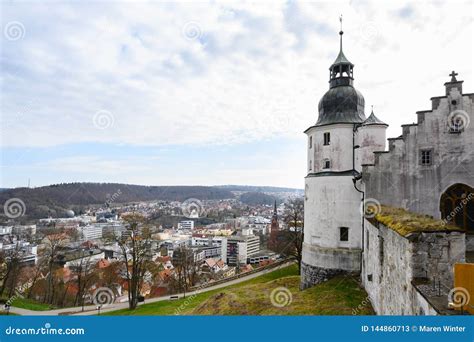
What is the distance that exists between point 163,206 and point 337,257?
131958mm

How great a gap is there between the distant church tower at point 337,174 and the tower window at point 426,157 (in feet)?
9.55

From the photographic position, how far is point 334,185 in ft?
62.6

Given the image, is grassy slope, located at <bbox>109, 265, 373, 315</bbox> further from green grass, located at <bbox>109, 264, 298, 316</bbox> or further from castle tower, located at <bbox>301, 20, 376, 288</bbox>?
castle tower, located at <bbox>301, 20, 376, 288</bbox>

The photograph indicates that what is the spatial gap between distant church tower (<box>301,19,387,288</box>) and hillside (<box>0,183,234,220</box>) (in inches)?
724

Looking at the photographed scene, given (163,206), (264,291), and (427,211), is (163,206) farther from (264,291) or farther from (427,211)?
(427,211)

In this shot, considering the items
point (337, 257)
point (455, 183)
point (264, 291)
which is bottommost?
point (264, 291)

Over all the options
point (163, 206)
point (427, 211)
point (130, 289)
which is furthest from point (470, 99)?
point (163, 206)

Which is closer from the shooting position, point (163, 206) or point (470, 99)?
point (470, 99)

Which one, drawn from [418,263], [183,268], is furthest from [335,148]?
[183,268]

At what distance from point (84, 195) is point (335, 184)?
101 meters

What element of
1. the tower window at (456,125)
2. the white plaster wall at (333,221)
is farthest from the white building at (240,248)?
the tower window at (456,125)

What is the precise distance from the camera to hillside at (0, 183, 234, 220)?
5838cm

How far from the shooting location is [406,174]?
15289 millimetres

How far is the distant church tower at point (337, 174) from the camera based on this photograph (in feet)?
60.3
